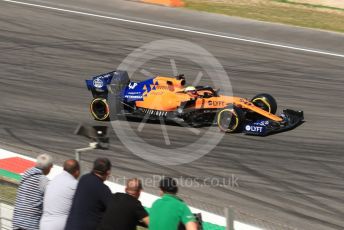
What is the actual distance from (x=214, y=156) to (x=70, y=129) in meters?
3.52

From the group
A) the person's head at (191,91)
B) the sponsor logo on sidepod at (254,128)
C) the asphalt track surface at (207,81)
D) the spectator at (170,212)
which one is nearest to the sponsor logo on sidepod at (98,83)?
the asphalt track surface at (207,81)

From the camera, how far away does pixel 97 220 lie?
28.0ft

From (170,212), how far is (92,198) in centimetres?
109

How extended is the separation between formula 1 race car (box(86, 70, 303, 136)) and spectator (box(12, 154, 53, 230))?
830 centimetres

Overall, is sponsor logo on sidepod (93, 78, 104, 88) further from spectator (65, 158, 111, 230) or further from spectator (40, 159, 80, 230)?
spectator (65, 158, 111, 230)

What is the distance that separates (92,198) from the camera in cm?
848

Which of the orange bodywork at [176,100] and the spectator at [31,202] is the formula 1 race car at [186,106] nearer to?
the orange bodywork at [176,100]

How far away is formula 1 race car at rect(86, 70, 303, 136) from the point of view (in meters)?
17.2

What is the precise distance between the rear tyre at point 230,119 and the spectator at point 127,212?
8.99 m

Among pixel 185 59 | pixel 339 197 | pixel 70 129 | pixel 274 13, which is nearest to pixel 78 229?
pixel 339 197

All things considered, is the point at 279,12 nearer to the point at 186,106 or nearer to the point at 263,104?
the point at 263,104

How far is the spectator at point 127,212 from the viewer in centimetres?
812

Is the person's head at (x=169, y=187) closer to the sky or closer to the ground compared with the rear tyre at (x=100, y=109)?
closer to the sky

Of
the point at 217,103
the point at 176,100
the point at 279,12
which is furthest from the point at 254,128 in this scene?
the point at 279,12
